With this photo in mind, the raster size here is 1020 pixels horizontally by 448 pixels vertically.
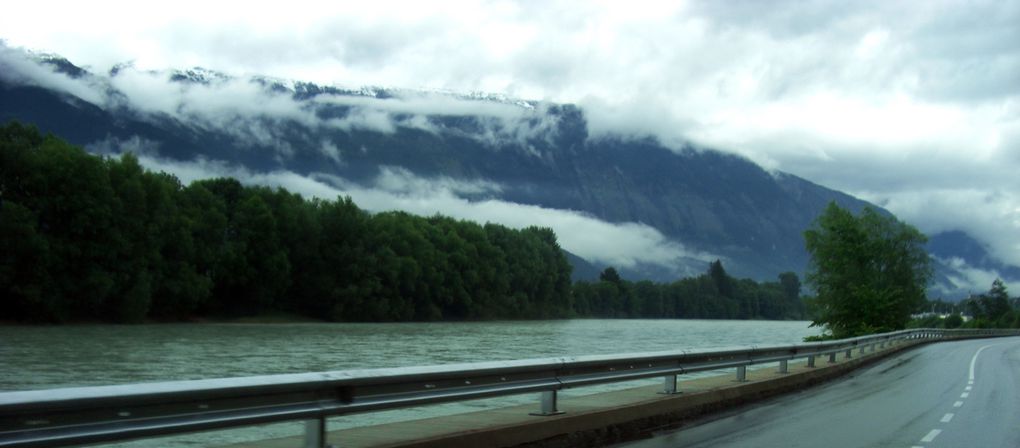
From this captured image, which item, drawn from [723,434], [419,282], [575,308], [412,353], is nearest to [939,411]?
[723,434]

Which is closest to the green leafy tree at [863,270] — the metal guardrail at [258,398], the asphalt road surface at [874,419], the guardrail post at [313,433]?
the asphalt road surface at [874,419]

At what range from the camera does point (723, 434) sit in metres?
12.9

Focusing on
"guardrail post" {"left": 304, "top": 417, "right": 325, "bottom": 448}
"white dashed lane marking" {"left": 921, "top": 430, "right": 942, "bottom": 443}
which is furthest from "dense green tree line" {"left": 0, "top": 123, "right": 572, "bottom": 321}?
"guardrail post" {"left": 304, "top": 417, "right": 325, "bottom": 448}

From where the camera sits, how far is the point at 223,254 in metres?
93.1

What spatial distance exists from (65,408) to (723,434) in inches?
338

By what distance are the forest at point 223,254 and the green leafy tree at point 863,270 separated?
47663 mm

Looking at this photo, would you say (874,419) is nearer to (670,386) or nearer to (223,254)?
(670,386)

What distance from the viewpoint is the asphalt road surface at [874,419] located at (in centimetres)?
1238

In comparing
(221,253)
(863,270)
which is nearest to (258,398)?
(863,270)

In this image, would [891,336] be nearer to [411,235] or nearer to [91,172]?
[91,172]

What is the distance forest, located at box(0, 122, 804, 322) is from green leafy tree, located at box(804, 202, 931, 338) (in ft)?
156

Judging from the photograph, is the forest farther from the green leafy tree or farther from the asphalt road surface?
the asphalt road surface

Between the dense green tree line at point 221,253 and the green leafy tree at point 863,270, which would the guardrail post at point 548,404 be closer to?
the green leafy tree at point 863,270

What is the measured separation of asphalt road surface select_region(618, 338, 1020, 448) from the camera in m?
12.4
